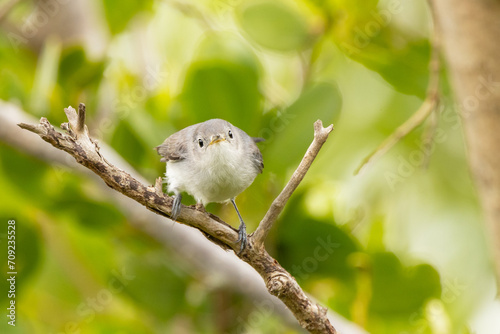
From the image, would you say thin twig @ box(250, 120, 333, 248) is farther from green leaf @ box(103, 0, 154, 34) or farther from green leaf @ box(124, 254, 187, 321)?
green leaf @ box(103, 0, 154, 34)

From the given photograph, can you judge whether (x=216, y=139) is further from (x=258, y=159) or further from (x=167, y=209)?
(x=167, y=209)

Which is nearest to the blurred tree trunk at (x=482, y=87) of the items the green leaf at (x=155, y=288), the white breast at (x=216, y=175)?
the white breast at (x=216, y=175)

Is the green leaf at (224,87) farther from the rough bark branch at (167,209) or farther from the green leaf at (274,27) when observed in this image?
the rough bark branch at (167,209)

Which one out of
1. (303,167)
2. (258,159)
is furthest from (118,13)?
(303,167)

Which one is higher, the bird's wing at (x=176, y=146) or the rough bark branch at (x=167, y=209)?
the rough bark branch at (x=167, y=209)

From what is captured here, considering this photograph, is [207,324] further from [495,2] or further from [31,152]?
[495,2]

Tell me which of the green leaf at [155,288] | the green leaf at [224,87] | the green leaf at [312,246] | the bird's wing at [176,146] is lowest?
the green leaf at [155,288]

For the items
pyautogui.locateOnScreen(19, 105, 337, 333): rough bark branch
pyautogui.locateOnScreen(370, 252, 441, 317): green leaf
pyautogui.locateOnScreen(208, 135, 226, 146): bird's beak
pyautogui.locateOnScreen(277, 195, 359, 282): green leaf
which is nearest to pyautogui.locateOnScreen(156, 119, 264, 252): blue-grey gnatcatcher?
pyautogui.locateOnScreen(208, 135, 226, 146): bird's beak
